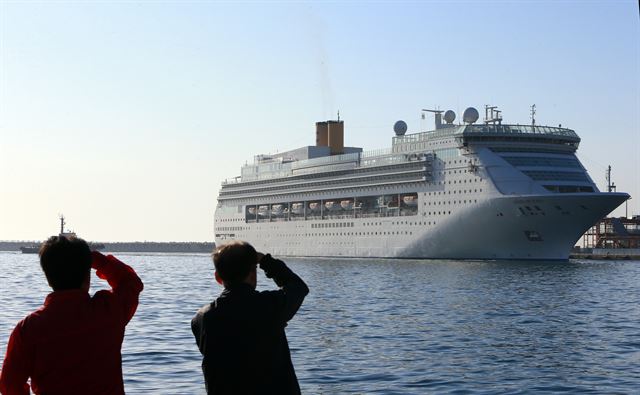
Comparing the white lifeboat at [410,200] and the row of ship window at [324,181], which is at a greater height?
the row of ship window at [324,181]

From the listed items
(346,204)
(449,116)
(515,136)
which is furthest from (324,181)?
(515,136)

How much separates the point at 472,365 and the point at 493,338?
4.09m

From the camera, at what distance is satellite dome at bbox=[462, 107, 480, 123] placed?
72062 mm

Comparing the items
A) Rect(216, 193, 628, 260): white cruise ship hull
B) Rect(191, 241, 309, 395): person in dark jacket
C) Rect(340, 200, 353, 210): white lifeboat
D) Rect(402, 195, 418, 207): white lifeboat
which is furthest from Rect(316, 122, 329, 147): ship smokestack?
Rect(191, 241, 309, 395): person in dark jacket

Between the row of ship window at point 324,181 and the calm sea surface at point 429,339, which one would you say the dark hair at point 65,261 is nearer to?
the calm sea surface at point 429,339

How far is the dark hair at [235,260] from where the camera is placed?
17.1ft

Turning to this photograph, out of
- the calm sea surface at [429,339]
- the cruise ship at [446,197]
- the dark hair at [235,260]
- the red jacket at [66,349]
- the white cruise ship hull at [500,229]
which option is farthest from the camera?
the cruise ship at [446,197]

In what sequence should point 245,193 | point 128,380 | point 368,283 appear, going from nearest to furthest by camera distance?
point 128,380, point 368,283, point 245,193

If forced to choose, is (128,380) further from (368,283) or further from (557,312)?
(368,283)

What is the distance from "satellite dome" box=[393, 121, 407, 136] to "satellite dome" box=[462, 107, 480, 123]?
8.55m

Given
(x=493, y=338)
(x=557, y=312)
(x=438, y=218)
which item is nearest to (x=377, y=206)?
(x=438, y=218)

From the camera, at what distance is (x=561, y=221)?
201 feet

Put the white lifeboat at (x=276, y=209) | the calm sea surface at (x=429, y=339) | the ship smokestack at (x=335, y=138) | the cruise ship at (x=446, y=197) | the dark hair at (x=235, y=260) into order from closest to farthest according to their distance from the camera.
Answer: the dark hair at (x=235, y=260) < the calm sea surface at (x=429, y=339) < the cruise ship at (x=446, y=197) < the white lifeboat at (x=276, y=209) < the ship smokestack at (x=335, y=138)

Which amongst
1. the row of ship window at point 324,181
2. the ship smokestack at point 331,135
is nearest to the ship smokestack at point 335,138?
the ship smokestack at point 331,135
